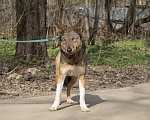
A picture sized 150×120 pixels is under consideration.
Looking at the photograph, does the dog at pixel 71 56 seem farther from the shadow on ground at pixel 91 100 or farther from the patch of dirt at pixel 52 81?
the patch of dirt at pixel 52 81

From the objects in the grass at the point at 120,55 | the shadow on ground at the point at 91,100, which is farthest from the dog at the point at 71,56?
the grass at the point at 120,55

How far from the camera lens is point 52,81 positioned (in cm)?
912

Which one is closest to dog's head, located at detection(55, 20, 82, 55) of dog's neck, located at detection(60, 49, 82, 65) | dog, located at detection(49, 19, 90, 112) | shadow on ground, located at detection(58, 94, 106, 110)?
dog, located at detection(49, 19, 90, 112)

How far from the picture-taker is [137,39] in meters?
20.7

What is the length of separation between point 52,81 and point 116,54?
6349mm

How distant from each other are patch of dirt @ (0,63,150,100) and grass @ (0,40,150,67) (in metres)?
0.96

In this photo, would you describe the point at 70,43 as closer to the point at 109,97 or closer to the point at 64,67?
the point at 64,67

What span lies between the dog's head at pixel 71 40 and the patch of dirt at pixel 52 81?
2.78 meters

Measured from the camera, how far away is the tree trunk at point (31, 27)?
→ 423 inches

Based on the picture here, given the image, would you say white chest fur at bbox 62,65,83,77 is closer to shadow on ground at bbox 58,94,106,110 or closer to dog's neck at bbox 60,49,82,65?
dog's neck at bbox 60,49,82,65

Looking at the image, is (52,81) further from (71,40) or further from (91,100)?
(71,40)

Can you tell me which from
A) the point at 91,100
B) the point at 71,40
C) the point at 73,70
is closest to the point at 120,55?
the point at 91,100

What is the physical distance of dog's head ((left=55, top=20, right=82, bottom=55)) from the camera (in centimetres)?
488

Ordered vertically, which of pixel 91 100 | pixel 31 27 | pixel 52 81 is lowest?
pixel 52 81
